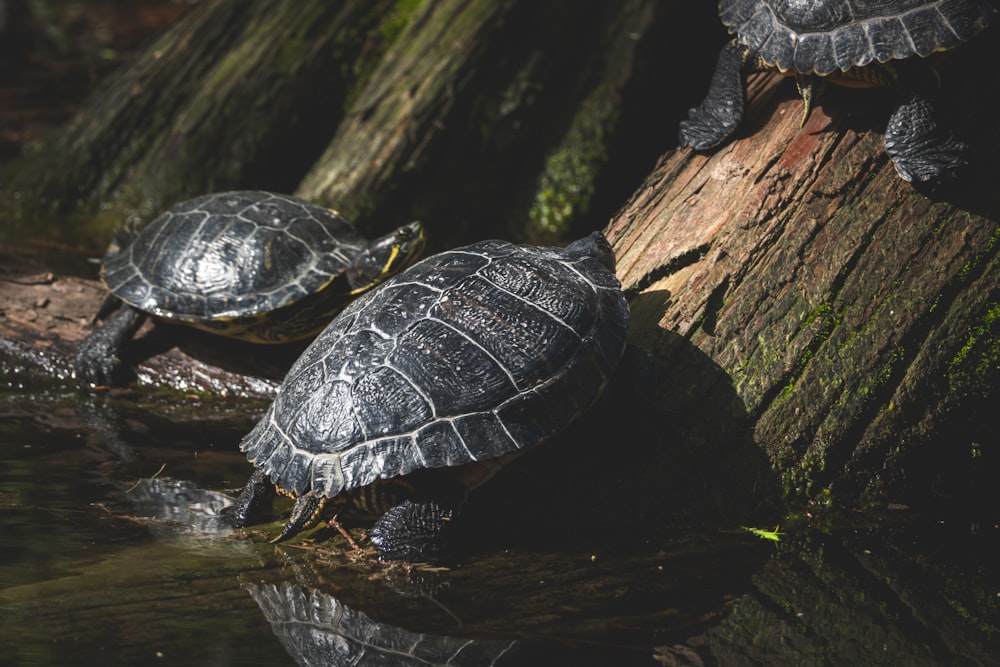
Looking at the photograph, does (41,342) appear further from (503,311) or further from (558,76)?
(558,76)

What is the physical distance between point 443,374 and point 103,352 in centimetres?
295

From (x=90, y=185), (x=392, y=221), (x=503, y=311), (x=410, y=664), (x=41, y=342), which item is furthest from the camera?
(x=90, y=185)

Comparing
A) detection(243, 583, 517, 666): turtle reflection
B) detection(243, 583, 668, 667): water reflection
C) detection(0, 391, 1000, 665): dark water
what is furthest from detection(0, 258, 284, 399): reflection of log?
detection(243, 583, 668, 667): water reflection

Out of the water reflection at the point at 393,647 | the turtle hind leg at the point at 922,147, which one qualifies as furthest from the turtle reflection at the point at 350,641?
the turtle hind leg at the point at 922,147

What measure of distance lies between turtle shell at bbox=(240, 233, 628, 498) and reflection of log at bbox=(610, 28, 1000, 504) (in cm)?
58

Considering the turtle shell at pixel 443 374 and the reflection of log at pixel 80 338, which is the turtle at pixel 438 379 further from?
the reflection of log at pixel 80 338

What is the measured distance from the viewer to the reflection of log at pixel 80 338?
5.50 metres

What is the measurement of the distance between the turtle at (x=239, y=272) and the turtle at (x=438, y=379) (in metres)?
1.86

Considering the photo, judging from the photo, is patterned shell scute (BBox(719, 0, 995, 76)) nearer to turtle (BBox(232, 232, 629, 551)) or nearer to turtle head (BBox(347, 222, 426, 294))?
turtle (BBox(232, 232, 629, 551))

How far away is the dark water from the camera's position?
2.84 m

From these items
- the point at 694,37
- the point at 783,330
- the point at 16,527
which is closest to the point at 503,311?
the point at 783,330

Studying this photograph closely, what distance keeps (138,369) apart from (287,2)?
168 inches

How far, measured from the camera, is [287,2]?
27.8 feet

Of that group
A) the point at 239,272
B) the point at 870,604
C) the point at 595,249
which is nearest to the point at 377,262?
the point at 239,272
